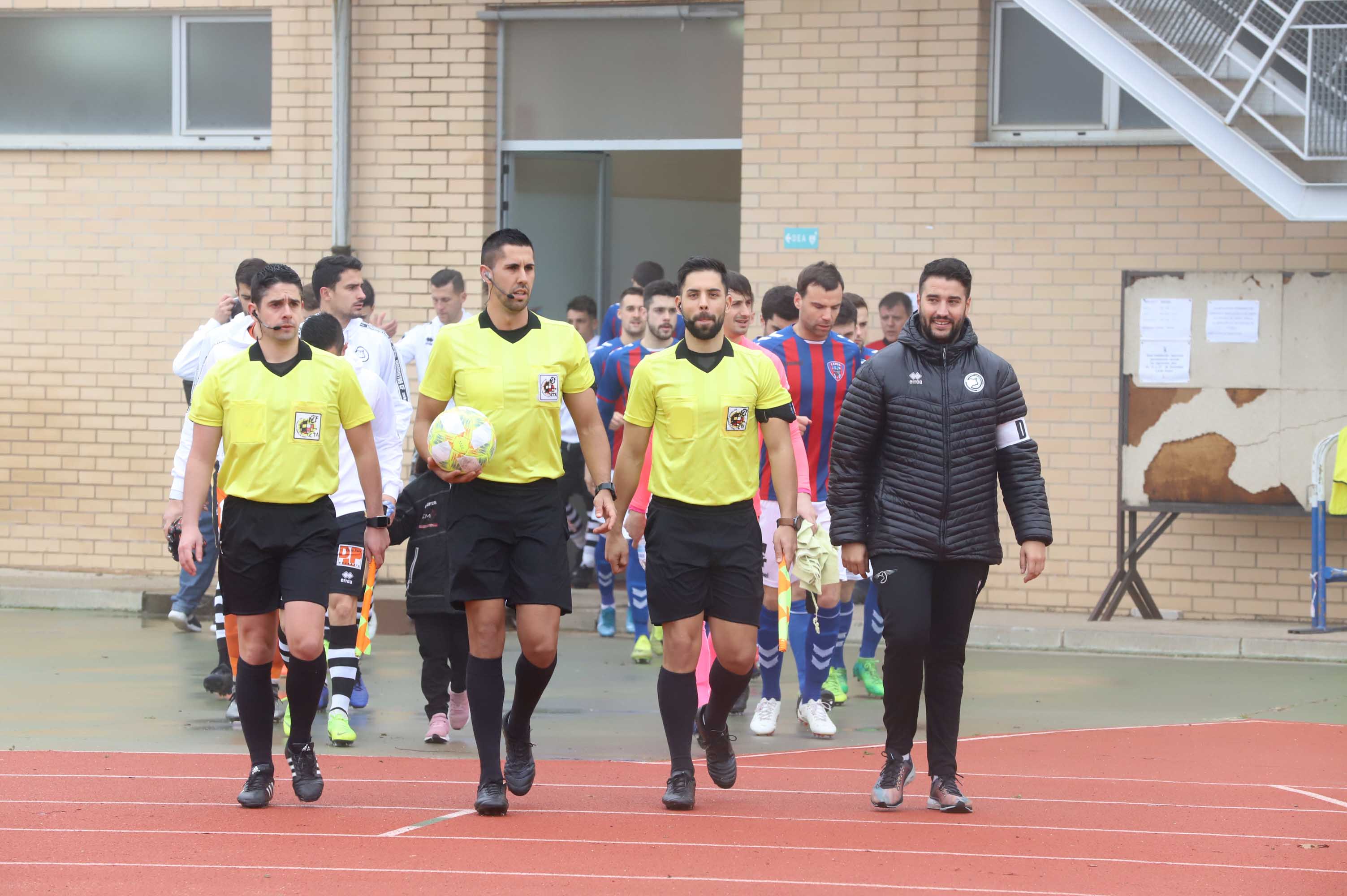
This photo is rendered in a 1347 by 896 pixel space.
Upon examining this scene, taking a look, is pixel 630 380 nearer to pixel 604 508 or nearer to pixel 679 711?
pixel 604 508

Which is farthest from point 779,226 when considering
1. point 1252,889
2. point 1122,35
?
point 1252,889

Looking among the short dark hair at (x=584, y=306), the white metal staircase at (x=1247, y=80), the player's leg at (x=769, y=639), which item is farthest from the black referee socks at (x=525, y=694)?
the short dark hair at (x=584, y=306)

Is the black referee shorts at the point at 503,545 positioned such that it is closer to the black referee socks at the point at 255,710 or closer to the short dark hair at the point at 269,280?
the black referee socks at the point at 255,710

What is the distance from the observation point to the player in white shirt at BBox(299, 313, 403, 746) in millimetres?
8891

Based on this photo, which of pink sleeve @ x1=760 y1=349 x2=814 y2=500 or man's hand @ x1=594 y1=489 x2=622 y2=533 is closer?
man's hand @ x1=594 y1=489 x2=622 y2=533

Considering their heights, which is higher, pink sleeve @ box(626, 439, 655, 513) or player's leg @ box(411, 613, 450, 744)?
pink sleeve @ box(626, 439, 655, 513)

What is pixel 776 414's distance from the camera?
7695 millimetres

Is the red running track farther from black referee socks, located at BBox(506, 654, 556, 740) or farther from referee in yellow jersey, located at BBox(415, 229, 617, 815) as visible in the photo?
referee in yellow jersey, located at BBox(415, 229, 617, 815)

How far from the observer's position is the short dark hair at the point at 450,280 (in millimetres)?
12781

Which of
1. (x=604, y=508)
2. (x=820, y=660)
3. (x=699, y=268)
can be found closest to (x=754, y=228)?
(x=820, y=660)

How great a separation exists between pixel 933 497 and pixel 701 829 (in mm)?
1565

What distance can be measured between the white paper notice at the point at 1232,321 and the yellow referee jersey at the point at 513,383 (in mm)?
6876

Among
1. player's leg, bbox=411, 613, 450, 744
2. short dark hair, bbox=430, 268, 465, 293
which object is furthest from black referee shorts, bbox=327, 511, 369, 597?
short dark hair, bbox=430, 268, 465, 293

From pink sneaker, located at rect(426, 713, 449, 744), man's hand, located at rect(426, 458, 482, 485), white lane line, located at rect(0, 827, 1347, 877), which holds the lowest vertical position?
pink sneaker, located at rect(426, 713, 449, 744)
